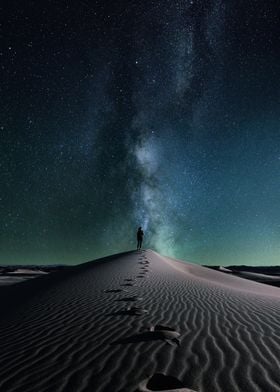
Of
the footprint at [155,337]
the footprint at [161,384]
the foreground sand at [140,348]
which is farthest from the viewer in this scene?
the footprint at [155,337]

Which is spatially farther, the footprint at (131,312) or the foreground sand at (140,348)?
the footprint at (131,312)

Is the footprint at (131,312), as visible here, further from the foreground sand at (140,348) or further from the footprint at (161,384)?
the footprint at (161,384)

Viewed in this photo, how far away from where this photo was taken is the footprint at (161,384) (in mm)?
2570

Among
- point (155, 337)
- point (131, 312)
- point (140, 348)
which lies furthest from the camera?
point (131, 312)

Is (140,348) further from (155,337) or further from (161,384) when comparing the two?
(161,384)

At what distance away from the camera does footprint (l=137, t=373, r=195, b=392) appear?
2.57 m

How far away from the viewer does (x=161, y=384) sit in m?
2.71

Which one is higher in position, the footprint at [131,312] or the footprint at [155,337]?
the footprint at [131,312]

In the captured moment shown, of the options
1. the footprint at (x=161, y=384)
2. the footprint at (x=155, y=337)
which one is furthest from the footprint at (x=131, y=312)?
the footprint at (x=161, y=384)

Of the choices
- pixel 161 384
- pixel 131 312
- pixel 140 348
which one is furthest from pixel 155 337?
pixel 131 312

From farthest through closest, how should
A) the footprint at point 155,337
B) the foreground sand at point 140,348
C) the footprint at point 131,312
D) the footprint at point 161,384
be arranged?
the footprint at point 131,312
the footprint at point 155,337
the foreground sand at point 140,348
the footprint at point 161,384

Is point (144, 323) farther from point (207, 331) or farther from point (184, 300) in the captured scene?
point (184, 300)

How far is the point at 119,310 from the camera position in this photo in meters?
6.01

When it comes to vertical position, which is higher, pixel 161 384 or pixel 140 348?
pixel 140 348
